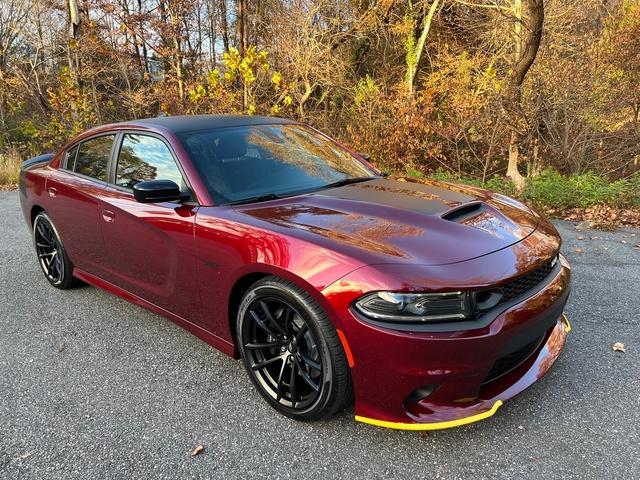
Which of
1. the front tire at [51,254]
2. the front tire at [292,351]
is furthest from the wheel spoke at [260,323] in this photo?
the front tire at [51,254]

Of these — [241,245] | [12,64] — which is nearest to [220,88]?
[241,245]

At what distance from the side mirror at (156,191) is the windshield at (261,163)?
21 centimetres

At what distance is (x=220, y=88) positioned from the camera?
10.2 metres

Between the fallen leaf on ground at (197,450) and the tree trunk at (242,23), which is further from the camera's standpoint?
the tree trunk at (242,23)

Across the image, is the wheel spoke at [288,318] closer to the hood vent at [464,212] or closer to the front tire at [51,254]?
the hood vent at [464,212]

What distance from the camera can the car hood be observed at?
224cm

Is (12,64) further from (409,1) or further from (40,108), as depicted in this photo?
(409,1)

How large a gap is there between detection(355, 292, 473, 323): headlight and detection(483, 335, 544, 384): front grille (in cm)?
32

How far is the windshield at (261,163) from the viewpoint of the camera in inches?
118

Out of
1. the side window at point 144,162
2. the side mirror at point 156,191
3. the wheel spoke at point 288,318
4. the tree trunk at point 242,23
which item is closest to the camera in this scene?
the wheel spoke at point 288,318

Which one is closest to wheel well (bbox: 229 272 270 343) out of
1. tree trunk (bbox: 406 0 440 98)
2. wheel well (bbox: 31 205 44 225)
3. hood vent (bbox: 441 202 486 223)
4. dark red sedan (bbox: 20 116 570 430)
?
dark red sedan (bbox: 20 116 570 430)

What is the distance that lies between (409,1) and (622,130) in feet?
25.8

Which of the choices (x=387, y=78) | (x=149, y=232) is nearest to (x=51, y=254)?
(x=149, y=232)

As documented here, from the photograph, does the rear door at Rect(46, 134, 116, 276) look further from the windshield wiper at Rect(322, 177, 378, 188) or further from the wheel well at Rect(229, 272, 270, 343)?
the windshield wiper at Rect(322, 177, 378, 188)
